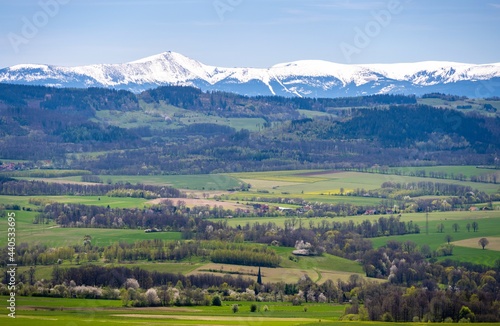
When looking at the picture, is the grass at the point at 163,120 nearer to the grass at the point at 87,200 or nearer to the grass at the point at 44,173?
the grass at the point at 44,173

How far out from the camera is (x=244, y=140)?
15712 centimetres

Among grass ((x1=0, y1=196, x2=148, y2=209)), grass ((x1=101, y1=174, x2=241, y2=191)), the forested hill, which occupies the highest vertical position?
the forested hill

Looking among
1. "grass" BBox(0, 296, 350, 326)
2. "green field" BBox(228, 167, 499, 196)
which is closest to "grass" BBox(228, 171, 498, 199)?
"green field" BBox(228, 167, 499, 196)

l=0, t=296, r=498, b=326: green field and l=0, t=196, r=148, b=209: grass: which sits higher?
l=0, t=196, r=148, b=209: grass

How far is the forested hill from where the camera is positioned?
140m

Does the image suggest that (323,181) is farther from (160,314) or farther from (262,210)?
(160,314)

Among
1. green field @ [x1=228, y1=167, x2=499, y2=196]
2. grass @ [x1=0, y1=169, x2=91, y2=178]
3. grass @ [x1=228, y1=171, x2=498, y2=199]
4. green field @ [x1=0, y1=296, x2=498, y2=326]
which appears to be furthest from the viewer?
grass @ [x1=0, y1=169, x2=91, y2=178]

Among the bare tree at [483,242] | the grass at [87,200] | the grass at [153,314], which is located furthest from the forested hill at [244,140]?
the grass at [153,314]

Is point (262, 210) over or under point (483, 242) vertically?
over

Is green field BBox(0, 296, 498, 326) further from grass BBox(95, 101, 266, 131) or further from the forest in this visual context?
grass BBox(95, 101, 266, 131)

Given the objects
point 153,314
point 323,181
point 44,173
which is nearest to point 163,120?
point 44,173

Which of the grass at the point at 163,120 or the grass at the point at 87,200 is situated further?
the grass at the point at 163,120

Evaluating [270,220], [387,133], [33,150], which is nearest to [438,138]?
[387,133]

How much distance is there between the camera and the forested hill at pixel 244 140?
459ft
